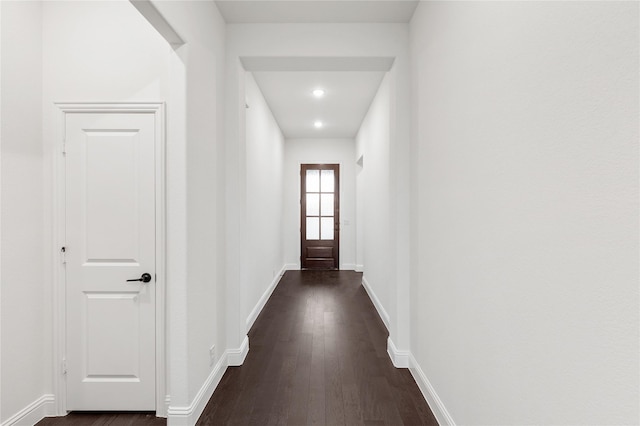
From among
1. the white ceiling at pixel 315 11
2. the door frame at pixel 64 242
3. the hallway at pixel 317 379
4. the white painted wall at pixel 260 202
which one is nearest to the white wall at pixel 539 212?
the hallway at pixel 317 379

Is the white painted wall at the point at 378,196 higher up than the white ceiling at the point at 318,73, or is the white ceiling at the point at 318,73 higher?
the white ceiling at the point at 318,73

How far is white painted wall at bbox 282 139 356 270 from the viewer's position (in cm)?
731

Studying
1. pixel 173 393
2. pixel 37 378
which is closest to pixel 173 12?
pixel 173 393

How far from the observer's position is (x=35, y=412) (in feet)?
6.96

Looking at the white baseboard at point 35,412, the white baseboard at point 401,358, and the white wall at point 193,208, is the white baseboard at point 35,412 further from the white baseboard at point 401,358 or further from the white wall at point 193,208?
the white baseboard at point 401,358

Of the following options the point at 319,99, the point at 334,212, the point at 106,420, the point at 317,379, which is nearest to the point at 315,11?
the point at 319,99

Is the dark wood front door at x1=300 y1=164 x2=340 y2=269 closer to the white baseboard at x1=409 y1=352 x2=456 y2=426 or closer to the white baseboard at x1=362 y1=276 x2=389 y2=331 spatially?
the white baseboard at x1=362 y1=276 x2=389 y2=331

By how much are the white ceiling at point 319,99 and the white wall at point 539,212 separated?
209cm

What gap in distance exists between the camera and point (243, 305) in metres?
3.12

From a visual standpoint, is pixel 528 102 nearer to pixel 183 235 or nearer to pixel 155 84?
pixel 183 235

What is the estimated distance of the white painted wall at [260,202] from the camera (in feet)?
12.4

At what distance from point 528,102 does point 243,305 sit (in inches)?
107

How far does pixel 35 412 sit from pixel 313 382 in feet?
5.89

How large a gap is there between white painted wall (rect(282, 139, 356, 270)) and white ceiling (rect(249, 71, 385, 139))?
631 mm
